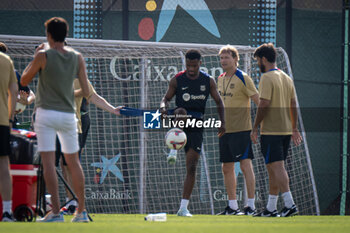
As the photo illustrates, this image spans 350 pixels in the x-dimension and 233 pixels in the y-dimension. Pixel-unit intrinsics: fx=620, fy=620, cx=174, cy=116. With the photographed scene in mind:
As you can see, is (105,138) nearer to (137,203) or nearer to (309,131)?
(137,203)

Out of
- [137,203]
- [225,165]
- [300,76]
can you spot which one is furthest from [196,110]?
[300,76]

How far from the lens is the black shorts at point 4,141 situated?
5.14m

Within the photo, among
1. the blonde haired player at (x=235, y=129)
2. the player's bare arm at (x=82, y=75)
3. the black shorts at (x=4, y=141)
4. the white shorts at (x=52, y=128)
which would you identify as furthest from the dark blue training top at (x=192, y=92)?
the black shorts at (x=4, y=141)

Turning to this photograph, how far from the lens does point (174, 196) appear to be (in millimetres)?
9711

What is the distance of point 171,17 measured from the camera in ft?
32.6

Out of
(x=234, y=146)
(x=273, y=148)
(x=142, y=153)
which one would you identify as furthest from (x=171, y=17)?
(x=273, y=148)

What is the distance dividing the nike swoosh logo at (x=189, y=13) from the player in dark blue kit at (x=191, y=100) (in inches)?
121

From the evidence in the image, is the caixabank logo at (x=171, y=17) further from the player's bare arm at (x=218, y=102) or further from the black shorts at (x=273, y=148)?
the black shorts at (x=273, y=148)

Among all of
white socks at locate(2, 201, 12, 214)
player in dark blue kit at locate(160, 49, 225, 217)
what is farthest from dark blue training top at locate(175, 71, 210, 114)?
white socks at locate(2, 201, 12, 214)

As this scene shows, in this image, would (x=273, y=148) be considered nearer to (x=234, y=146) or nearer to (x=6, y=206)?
(x=234, y=146)

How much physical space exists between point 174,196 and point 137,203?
0.62 m

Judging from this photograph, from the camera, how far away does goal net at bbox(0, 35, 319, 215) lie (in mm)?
9469

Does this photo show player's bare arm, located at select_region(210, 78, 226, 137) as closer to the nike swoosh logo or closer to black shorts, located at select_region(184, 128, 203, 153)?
black shorts, located at select_region(184, 128, 203, 153)

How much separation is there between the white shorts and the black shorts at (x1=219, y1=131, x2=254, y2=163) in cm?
280
